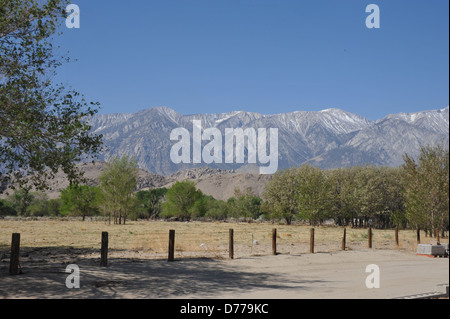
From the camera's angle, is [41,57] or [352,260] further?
[352,260]

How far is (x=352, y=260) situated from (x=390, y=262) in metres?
2.05

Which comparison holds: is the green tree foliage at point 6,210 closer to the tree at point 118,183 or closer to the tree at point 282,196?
the tree at point 118,183

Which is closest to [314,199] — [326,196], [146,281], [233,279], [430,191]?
[326,196]

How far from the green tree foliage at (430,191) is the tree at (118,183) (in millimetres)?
48388

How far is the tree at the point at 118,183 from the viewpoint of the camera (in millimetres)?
73188

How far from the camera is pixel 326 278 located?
Answer: 17531 mm

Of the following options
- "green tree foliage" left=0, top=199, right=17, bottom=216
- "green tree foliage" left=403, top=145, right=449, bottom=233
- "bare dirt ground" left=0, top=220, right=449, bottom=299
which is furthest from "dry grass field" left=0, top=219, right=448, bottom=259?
"green tree foliage" left=0, top=199, right=17, bottom=216

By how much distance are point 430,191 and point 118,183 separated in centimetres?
Answer: 5143

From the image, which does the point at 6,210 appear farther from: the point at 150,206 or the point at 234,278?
the point at 234,278

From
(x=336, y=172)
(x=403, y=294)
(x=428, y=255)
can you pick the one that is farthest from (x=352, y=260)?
(x=336, y=172)

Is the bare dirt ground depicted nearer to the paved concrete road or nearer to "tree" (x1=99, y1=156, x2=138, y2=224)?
the paved concrete road

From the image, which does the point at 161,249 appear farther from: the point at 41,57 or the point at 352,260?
the point at 41,57

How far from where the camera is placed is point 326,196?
77.4m

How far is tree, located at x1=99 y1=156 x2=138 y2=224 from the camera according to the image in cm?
7319
